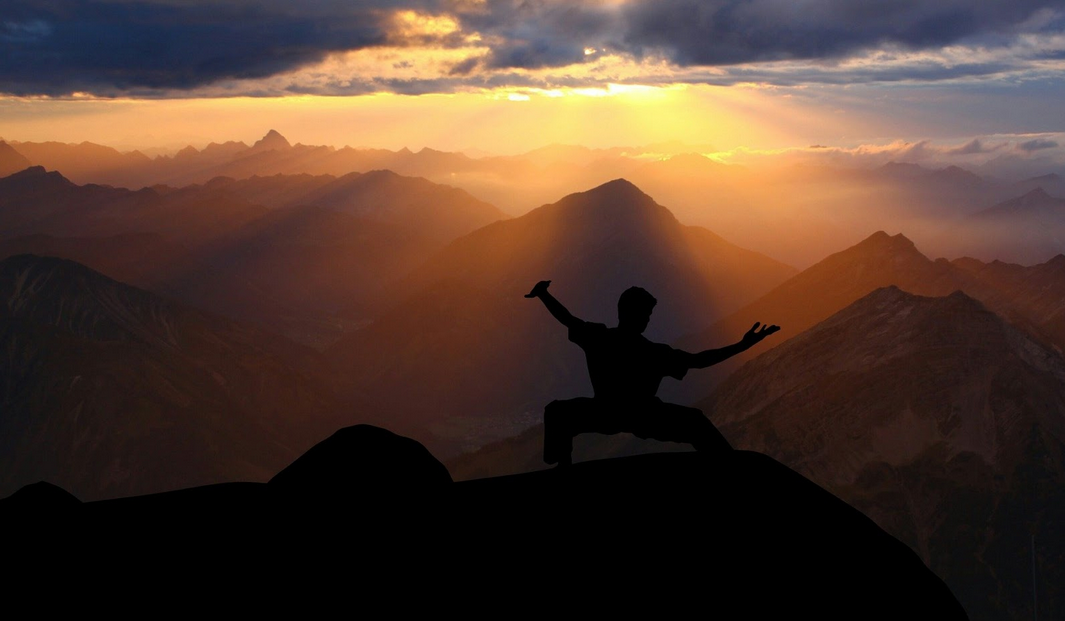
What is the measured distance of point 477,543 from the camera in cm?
748

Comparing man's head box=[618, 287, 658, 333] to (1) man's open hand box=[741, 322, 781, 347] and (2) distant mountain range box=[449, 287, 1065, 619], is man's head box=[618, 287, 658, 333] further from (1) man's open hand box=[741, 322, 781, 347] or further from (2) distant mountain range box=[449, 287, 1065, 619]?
(2) distant mountain range box=[449, 287, 1065, 619]

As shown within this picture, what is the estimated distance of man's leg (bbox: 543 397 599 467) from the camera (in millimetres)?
8922

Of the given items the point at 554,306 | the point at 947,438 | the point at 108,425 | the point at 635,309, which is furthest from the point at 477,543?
the point at 108,425

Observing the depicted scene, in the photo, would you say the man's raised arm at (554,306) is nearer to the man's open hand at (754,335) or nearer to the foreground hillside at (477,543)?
the man's open hand at (754,335)

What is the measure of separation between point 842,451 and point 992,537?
2012 centimetres

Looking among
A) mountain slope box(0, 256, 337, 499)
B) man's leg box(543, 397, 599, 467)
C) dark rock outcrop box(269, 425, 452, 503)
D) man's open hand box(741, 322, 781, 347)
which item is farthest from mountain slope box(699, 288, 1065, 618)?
dark rock outcrop box(269, 425, 452, 503)

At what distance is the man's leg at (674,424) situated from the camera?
29.0ft

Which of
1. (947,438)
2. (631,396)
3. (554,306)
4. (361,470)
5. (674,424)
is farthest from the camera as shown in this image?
(947,438)

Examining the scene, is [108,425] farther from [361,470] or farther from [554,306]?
[361,470]

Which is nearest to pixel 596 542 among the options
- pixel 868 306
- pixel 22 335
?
pixel 868 306

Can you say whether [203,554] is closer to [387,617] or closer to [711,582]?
[387,617]

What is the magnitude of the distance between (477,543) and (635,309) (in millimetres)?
2826

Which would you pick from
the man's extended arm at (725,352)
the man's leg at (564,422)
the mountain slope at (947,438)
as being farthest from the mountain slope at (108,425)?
the man's extended arm at (725,352)

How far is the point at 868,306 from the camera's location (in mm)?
149625
